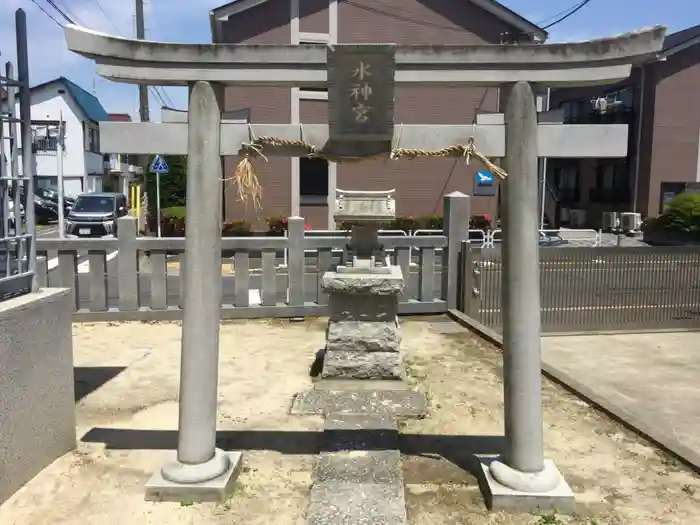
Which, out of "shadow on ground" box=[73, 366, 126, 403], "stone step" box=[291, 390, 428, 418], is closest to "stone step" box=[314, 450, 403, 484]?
"stone step" box=[291, 390, 428, 418]

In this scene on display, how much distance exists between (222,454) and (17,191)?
2.44 metres

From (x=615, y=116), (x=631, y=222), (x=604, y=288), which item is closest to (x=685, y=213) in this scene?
(x=631, y=222)

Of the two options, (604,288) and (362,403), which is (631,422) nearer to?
(362,403)

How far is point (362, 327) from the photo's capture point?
677 centimetres

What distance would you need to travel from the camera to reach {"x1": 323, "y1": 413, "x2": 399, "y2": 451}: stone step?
4969 mm

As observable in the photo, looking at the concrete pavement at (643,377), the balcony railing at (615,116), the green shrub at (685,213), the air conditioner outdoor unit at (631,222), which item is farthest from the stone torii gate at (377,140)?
the air conditioner outdoor unit at (631,222)

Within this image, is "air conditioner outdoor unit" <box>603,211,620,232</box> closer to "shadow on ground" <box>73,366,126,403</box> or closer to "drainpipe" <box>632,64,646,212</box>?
"drainpipe" <box>632,64,646,212</box>

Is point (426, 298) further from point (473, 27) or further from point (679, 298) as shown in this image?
point (473, 27)

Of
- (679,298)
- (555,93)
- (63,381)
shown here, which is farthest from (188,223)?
(555,93)

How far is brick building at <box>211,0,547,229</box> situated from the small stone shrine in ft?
40.1

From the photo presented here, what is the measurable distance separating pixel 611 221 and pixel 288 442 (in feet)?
84.8

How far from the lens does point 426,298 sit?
10.4 meters

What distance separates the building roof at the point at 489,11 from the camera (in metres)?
18.5

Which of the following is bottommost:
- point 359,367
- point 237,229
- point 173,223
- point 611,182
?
point 359,367
